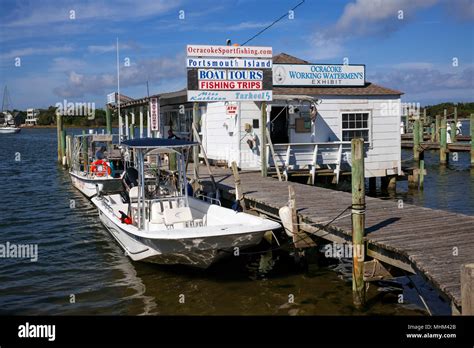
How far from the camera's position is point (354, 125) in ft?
73.1

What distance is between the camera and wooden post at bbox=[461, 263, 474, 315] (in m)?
5.94

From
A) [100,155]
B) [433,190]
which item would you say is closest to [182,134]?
[100,155]

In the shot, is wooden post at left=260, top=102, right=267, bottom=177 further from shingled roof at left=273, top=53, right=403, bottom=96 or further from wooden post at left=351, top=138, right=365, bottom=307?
wooden post at left=351, top=138, right=365, bottom=307

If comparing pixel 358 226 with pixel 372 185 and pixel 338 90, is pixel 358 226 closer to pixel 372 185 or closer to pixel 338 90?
pixel 338 90

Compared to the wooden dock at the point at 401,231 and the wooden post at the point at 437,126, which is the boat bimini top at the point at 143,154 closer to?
the wooden dock at the point at 401,231

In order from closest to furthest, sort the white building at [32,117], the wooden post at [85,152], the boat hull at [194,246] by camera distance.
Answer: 1. the boat hull at [194,246]
2. the wooden post at [85,152]
3. the white building at [32,117]

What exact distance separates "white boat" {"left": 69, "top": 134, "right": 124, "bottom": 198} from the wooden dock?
9.15m

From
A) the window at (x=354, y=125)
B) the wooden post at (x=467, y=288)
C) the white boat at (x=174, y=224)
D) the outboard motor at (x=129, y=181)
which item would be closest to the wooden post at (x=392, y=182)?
the window at (x=354, y=125)

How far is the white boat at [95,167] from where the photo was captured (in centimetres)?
2255

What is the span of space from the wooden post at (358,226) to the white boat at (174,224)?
2.06 metres

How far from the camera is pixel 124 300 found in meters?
10.8

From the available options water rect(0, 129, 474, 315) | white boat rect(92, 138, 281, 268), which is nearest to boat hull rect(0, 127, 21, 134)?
water rect(0, 129, 474, 315)

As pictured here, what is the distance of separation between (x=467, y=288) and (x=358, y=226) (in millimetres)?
3412

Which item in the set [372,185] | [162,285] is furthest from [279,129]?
[162,285]
